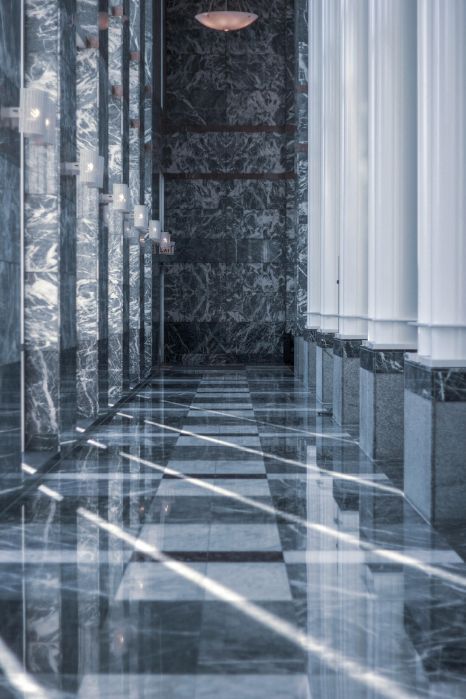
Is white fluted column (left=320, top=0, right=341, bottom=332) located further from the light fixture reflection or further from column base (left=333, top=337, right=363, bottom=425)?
the light fixture reflection

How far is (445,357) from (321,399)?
796 cm

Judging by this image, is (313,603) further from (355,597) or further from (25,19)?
(25,19)

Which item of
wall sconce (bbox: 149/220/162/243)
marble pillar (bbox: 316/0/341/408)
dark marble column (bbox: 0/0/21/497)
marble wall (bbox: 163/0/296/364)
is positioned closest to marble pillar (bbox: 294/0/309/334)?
wall sconce (bbox: 149/220/162/243)

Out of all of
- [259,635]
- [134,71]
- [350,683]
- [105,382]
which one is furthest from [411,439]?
[134,71]

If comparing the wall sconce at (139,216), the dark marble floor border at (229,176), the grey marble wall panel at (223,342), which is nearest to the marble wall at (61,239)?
the wall sconce at (139,216)

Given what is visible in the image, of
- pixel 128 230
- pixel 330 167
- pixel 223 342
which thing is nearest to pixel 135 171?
pixel 128 230

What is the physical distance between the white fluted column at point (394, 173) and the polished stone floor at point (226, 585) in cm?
134

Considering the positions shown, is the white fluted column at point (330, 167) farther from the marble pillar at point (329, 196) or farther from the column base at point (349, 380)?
the column base at point (349, 380)

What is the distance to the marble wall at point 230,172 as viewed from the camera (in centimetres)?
2623

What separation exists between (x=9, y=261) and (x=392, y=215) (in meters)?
3.35

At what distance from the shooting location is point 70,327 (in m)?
9.95

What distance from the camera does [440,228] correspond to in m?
6.54

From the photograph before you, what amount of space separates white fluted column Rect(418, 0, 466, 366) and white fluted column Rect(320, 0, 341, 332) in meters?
7.97

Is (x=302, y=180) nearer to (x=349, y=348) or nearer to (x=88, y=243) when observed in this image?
(x=88, y=243)
